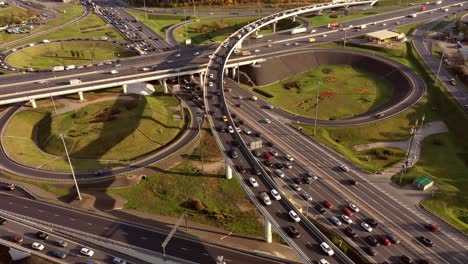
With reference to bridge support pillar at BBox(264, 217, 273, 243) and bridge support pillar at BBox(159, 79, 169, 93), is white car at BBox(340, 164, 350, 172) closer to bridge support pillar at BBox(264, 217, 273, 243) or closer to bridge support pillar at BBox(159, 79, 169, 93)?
bridge support pillar at BBox(264, 217, 273, 243)

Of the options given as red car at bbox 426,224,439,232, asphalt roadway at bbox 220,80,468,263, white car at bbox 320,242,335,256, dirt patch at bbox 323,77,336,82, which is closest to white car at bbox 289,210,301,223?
white car at bbox 320,242,335,256

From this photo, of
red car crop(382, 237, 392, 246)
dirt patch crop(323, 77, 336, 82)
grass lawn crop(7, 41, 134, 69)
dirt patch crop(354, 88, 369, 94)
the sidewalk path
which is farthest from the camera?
grass lawn crop(7, 41, 134, 69)

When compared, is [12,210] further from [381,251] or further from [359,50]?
[359,50]

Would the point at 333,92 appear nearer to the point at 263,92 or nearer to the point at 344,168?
the point at 263,92

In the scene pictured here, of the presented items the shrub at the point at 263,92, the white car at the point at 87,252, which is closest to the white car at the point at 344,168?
the shrub at the point at 263,92

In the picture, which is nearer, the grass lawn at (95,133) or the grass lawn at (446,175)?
the grass lawn at (446,175)

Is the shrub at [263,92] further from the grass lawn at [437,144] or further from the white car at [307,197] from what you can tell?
the white car at [307,197]
